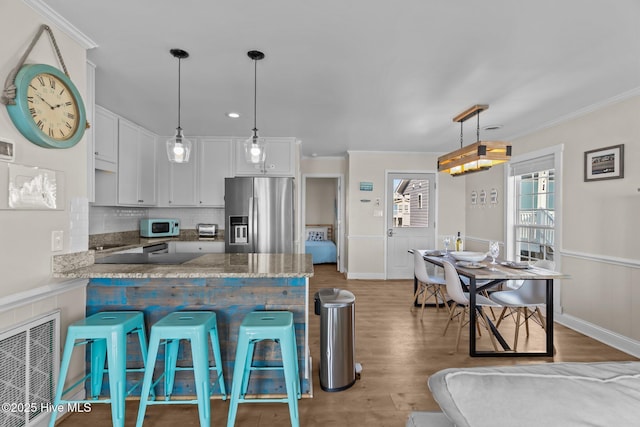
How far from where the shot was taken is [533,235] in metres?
4.12

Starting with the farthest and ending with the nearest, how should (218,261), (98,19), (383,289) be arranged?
1. (383,289)
2. (218,261)
3. (98,19)

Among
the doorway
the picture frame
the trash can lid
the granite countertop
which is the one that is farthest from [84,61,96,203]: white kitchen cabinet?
the doorway

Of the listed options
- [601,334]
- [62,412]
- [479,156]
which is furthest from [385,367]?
[601,334]

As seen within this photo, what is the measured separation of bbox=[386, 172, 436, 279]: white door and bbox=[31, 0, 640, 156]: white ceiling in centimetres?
214

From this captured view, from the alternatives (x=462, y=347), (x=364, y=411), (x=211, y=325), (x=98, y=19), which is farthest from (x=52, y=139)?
(x=462, y=347)

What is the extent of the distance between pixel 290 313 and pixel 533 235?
377 cm

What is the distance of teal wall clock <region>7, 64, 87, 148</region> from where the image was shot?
1564mm

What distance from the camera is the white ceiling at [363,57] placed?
5.66 ft

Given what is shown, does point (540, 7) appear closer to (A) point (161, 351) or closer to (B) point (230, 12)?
(B) point (230, 12)

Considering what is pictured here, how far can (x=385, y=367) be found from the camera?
2.52 meters

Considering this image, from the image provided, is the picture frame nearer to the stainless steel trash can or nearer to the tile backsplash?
the stainless steel trash can

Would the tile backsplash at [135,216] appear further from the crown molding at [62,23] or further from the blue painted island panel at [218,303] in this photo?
the crown molding at [62,23]

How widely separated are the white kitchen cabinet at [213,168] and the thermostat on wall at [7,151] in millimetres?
2913

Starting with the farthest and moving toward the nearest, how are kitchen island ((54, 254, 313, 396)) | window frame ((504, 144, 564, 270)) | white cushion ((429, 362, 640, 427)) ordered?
window frame ((504, 144, 564, 270)) → kitchen island ((54, 254, 313, 396)) → white cushion ((429, 362, 640, 427))
